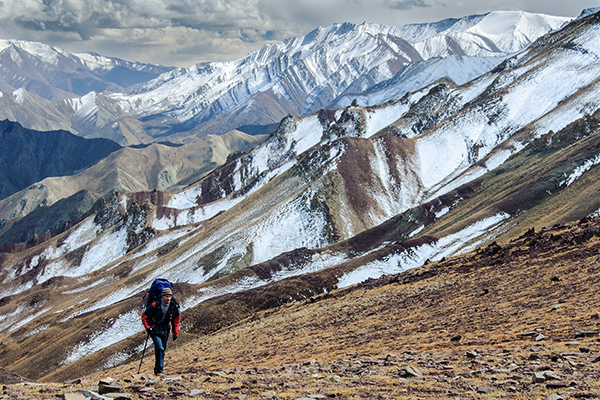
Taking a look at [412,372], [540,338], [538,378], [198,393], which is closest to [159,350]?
[198,393]

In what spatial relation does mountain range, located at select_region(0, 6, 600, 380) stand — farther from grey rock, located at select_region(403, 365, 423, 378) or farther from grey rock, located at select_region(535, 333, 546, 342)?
grey rock, located at select_region(403, 365, 423, 378)

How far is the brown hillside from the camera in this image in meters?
11.6

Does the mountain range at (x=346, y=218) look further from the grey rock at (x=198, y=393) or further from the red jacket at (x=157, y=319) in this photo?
the grey rock at (x=198, y=393)

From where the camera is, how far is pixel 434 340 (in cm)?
1859

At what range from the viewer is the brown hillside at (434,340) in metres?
11.6

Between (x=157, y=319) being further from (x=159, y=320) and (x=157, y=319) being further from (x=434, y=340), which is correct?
(x=434, y=340)

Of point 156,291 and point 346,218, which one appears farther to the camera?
point 346,218

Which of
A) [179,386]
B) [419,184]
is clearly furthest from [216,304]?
[419,184]

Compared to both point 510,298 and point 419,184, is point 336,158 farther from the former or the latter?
point 510,298

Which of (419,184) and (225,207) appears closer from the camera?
(419,184)

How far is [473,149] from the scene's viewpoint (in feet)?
389

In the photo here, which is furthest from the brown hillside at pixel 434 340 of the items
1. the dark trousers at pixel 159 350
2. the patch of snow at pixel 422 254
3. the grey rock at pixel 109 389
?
the patch of snow at pixel 422 254

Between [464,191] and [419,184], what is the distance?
23.9 metres

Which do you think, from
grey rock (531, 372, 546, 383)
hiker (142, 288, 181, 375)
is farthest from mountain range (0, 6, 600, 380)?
grey rock (531, 372, 546, 383)
